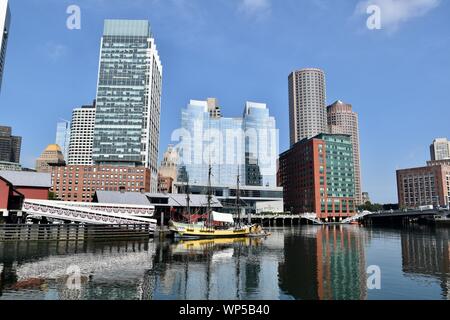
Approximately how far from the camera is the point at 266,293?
101 ft

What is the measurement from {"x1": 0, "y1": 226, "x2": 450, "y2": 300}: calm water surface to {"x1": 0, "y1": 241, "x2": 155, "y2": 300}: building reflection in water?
0.24 ft

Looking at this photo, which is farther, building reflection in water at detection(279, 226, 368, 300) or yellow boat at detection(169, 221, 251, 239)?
yellow boat at detection(169, 221, 251, 239)

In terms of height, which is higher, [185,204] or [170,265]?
[185,204]

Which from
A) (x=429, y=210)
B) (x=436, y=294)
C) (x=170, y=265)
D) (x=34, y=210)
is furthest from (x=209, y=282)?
(x=429, y=210)

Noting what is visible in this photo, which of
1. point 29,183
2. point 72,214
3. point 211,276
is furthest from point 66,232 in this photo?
point 211,276

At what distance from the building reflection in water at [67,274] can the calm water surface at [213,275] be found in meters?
0.07

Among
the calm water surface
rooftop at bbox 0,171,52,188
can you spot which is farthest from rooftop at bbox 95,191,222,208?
the calm water surface

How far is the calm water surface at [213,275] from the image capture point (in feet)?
99.5

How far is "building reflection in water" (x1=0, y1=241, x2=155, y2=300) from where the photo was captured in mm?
29688

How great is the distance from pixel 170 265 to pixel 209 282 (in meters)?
11.6

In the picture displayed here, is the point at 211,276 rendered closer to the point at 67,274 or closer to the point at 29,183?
the point at 67,274

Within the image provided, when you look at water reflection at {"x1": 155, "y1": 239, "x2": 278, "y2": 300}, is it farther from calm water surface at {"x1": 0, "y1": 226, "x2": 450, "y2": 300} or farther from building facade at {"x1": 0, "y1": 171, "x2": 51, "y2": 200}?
building facade at {"x1": 0, "y1": 171, "x2": 51, "y2": 200}

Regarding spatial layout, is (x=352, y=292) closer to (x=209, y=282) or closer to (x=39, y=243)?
(x=209, y=282)
